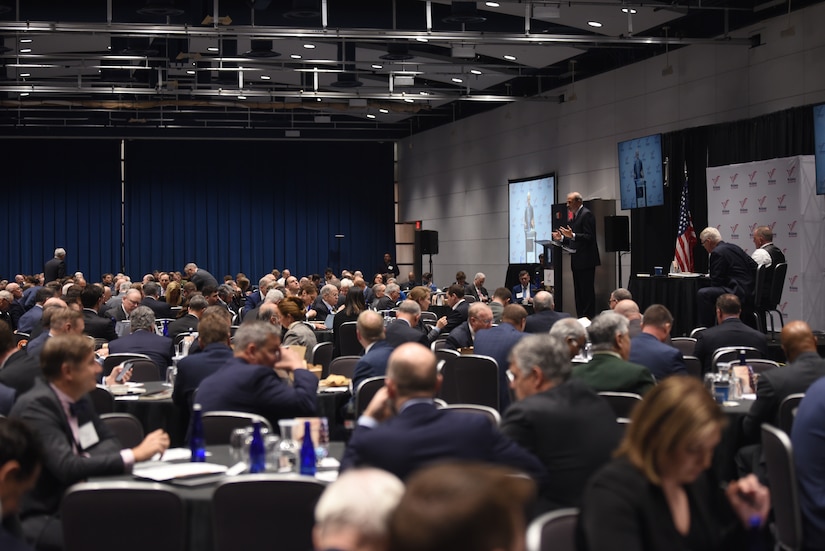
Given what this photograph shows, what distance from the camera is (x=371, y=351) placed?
7.04m

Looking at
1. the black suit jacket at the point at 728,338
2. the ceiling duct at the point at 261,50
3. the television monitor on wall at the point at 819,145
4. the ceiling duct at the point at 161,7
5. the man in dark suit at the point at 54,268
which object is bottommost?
the black suit jacket at the point at 728,338

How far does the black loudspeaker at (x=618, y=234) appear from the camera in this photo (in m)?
16.9

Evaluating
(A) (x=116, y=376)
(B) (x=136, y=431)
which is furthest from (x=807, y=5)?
(B) (x=136, y=431)

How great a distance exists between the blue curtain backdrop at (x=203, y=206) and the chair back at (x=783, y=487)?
89.1 ft

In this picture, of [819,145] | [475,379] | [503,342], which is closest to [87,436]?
[475,379]

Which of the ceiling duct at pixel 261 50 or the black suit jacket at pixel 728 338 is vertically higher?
the ceiling duct at pixel 261 50

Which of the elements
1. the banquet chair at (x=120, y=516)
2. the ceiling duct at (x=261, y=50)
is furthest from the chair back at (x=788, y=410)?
the ceiling duct at (x=261, y=50)

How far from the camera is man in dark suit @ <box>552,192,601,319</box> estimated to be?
13570mm

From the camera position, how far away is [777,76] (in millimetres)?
15055

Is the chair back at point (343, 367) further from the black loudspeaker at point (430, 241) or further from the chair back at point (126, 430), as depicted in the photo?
the black loudspeaker at point (430, 241)

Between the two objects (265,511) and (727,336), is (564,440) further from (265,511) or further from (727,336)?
(727,336)

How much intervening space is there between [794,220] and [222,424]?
1061cm

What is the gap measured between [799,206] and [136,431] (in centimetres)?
1069

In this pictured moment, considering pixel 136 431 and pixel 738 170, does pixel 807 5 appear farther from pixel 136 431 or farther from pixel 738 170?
pixel 136 431
